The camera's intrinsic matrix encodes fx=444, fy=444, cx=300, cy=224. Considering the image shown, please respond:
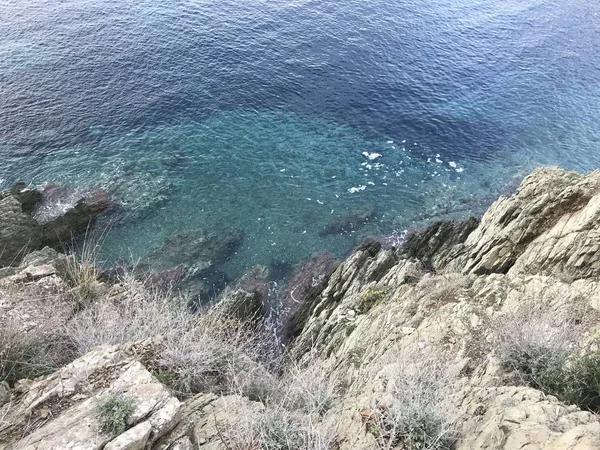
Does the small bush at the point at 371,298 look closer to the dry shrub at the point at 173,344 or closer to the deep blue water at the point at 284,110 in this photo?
the dry shrub at the point at 173,344

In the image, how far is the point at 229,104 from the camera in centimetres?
4797

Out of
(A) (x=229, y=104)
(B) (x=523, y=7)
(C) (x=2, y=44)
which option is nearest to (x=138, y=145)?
(A) (x=229, y=104)

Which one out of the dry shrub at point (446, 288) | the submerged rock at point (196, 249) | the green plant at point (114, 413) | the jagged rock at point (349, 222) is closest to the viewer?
the green plant at point (114, 413)

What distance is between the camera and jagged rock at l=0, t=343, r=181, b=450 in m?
9.45

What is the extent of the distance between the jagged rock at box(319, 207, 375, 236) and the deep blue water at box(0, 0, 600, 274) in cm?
59

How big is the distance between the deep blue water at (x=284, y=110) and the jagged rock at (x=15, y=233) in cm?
490

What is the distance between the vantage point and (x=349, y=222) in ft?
117

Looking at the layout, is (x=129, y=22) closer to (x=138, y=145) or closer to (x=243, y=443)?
(x=138, y=145)

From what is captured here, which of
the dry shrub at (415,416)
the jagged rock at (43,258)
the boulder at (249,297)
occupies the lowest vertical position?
the boulder at (249,297)

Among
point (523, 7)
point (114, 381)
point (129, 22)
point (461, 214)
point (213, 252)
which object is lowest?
point (213, 252)

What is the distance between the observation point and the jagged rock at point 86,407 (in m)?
9.45

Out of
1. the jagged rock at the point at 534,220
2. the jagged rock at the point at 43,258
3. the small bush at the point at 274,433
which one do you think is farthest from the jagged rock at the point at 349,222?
the small bush at the point at 274,433

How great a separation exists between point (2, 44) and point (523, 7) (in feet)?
252

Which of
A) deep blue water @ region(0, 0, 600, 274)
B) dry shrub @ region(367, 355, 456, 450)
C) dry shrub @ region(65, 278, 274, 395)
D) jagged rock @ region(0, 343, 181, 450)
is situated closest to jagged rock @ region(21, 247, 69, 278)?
deep blue water @ region(0, 0, 600, 274)
